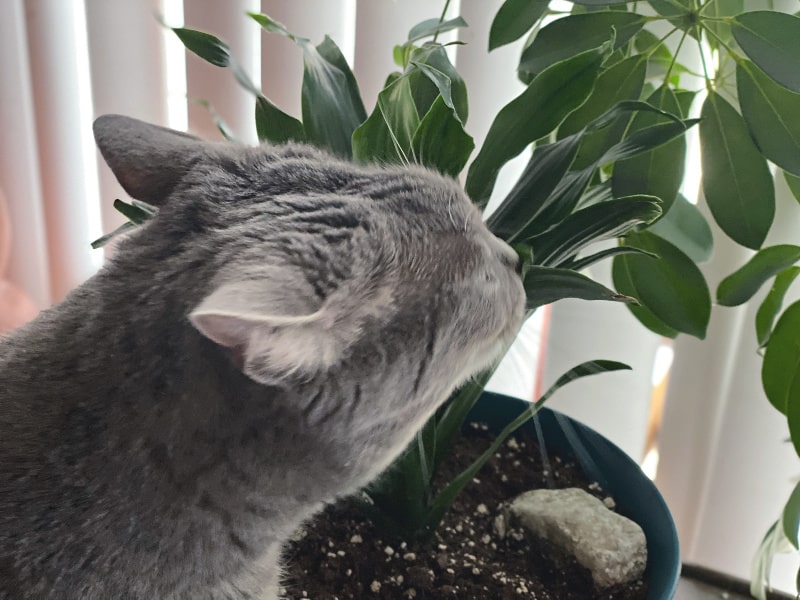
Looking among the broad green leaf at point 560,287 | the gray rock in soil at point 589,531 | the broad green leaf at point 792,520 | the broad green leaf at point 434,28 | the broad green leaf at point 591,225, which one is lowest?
the gray rock in soil at point 589,531

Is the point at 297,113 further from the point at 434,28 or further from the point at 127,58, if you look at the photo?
the point at 434,28

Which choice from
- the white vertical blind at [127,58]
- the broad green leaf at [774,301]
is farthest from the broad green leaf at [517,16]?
the white vertical blind at [127,58]

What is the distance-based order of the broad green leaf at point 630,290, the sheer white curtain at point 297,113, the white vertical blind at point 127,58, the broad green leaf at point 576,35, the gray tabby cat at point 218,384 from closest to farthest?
the gray tabby cat at point 218,384 < the broad green leaf at point 576,35 < the broad green leaf at point 630,290 < the sheer white curtain at point 297,113 < the white vertical blind at point 127,58

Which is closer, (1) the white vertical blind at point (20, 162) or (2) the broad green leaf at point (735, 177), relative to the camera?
(2) the broad green leaf at point (735, 177)

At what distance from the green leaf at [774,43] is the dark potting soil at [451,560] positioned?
542 millimetres

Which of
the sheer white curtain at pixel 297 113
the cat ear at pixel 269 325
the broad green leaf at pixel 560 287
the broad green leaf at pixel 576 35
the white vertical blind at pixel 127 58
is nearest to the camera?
the cat ear at pixel 269 325

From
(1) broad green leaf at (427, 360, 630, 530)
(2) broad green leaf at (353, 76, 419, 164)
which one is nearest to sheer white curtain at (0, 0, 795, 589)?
(1) broad green leaf at (427, 360, 630, 530)

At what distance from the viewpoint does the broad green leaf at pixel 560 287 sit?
641 millimetres

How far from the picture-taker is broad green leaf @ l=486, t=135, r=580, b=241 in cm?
69

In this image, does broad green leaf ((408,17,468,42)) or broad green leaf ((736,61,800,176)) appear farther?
broad green leaf ((408,17,468,42))

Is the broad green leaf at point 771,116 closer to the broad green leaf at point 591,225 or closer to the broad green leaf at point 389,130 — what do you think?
the broad green leaf at point 591,225

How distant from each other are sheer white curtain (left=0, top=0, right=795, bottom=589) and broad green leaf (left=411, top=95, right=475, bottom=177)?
33 cm

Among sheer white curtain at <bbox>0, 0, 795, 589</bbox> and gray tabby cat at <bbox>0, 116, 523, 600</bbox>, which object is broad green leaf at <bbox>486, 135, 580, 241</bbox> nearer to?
gray tabby cat at <bbox>0, 116, 523, 600</bbox>

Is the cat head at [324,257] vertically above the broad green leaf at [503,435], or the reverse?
the cat head at [324,257]
